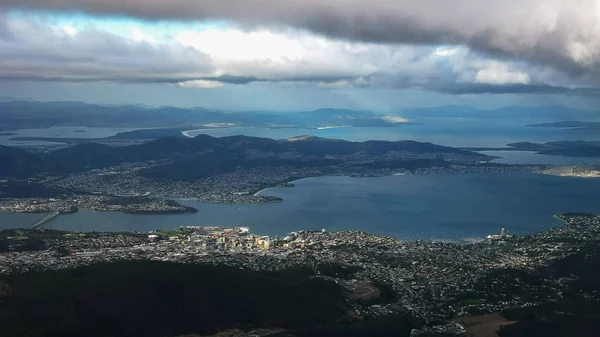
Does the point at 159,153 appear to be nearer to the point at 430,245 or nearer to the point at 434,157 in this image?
the point at 434,157

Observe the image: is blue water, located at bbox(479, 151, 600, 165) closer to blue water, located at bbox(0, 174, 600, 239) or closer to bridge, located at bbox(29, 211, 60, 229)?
blue water, located at bbox(0, 174, 600, 239)

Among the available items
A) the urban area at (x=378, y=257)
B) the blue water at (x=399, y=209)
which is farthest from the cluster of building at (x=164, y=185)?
the urban area at (x=378, y=257)

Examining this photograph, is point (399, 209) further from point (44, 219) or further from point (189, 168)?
point (189, 168)

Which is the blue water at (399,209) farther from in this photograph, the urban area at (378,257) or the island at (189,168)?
the urban area at (378,257)

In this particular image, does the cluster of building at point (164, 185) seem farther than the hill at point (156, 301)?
Yes

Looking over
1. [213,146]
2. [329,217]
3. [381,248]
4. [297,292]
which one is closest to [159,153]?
[213,146]
